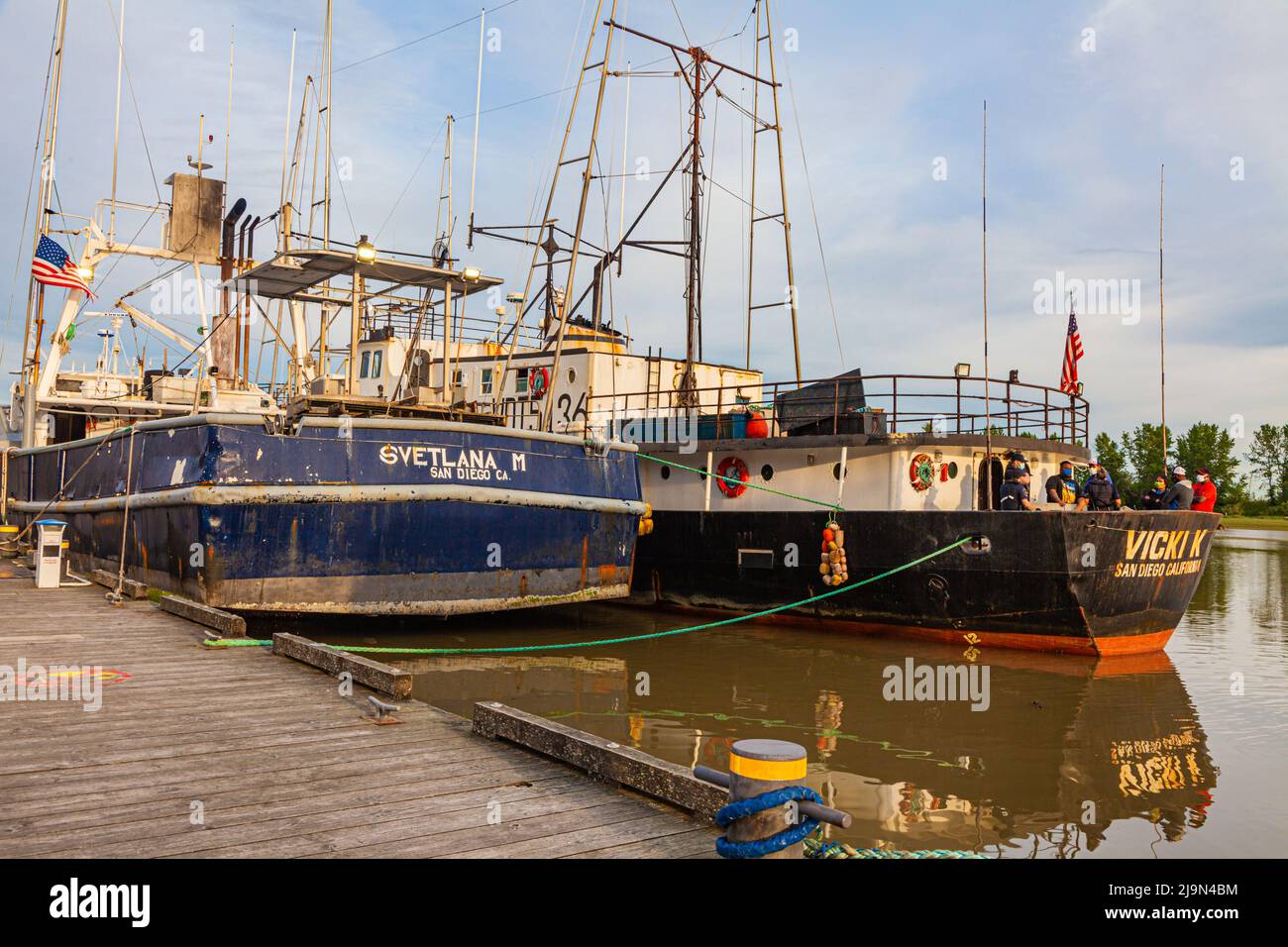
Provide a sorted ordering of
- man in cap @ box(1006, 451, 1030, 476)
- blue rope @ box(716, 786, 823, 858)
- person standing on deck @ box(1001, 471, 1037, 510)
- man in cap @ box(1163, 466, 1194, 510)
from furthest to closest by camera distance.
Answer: man in cap @ box(1163, 466, 1194, 510) → man in cap @ box(1006, 451, 1030, 476) → person standing on deck @ box(1001, 471, 1037, 510) → blue rope @ box(716, 786, 823, 858)

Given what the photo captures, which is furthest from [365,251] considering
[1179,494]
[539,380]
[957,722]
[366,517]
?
[1179,494]

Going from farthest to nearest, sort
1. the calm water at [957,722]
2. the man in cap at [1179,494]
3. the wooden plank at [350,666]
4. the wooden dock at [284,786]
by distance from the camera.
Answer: the man in cap at [1179,494], the calm water at [957,722], the wooden plank at [350,666], the wooden dock at [284,786]

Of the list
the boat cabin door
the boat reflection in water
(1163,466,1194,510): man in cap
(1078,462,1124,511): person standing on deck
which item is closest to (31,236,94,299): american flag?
the boat reflection in water

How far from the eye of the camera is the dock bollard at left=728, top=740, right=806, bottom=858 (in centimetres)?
324

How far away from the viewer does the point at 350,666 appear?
6891 mm

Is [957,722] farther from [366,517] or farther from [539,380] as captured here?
[539,380]

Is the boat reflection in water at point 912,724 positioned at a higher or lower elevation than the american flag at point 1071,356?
lower

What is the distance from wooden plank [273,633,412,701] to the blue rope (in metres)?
3.48

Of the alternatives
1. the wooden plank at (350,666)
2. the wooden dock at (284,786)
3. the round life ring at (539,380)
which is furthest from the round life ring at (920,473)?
the wooden dock at (284,786)

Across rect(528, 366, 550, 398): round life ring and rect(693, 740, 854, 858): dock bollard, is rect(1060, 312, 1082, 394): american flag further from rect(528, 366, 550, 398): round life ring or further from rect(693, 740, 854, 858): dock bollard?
rect(693, 740, 854, 858): dock bollard

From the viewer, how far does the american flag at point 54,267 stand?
16.2 m

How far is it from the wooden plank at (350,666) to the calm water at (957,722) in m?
1.71

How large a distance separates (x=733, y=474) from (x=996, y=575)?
482cm

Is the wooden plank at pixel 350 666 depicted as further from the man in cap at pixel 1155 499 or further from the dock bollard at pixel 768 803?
the man in cap at pixel 1155 499
